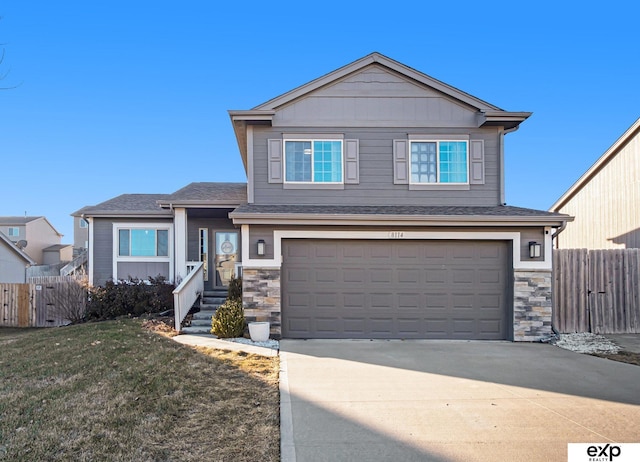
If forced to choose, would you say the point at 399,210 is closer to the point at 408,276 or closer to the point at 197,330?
the point at 408,276

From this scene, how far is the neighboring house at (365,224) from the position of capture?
941 centimetres

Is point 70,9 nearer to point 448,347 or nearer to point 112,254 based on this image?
point 112,254

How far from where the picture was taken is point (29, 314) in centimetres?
1324

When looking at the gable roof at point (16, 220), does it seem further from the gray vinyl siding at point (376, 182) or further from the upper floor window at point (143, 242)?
the gray vinyl siding at point (376, 182)

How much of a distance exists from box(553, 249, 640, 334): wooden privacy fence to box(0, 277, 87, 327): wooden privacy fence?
13420mm

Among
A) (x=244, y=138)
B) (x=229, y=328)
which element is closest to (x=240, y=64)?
(x=244, y=138)

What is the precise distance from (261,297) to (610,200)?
13.6 meters

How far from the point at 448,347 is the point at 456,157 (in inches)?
195

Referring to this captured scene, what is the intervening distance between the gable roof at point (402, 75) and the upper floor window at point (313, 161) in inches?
39.9

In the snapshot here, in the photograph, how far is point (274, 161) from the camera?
1066cm

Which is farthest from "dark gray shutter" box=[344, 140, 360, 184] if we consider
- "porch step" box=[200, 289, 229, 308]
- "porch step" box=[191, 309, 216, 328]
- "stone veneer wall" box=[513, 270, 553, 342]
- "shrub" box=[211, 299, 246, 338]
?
"porch step" box=[191, 309, 216, 328]

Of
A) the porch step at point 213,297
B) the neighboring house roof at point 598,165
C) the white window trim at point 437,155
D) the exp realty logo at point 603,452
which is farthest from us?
the neighboring house roof at point 598,165

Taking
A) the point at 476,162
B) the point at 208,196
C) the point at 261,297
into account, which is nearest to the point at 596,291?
the point at 476,162

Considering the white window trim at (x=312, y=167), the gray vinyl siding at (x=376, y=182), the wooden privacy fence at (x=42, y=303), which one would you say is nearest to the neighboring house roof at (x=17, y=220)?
the wooden privacy fence at (x=42, y=303)
